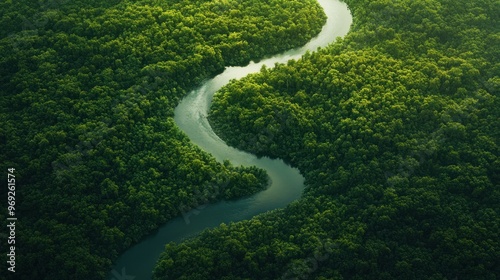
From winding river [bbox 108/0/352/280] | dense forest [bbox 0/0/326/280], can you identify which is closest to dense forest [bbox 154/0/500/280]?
winding river [bbox 108/0/352/280]

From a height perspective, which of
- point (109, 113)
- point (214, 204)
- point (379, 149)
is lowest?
point (214, 204)

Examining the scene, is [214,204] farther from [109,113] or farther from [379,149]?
[379,149]

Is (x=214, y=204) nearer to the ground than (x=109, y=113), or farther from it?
nearer to the ground

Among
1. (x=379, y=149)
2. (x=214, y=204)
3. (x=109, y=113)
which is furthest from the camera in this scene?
(x=109, y=113)

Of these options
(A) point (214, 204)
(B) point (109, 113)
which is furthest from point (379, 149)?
(B) point (109, 113)

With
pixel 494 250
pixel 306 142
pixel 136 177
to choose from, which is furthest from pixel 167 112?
pixel 494 250

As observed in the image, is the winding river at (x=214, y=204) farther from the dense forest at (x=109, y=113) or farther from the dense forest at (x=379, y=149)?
the dense forest at (x=379, y=149)

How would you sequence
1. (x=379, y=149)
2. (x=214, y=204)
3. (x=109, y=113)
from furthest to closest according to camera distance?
A: (x=109, y=113) → (x=379, y=149) → (x=214, y=204)

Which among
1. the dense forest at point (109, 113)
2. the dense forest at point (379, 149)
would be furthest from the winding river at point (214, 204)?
the dense forest at point (379, 149)
